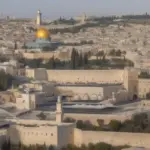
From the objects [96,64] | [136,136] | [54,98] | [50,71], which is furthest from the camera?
[96,64]

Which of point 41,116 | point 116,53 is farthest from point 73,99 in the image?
point 116,53

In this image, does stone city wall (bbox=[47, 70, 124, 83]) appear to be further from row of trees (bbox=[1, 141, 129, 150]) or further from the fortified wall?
row of trees (bbox=[1, 141, 129, 150])

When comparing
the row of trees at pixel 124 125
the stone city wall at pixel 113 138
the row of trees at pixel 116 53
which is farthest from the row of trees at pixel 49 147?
the row of trees at pixel 116 53

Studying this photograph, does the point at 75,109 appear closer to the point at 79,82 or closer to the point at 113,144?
the point at 113,144

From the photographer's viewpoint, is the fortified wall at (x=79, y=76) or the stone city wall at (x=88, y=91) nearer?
the stone city wall at (x=88, y=91)

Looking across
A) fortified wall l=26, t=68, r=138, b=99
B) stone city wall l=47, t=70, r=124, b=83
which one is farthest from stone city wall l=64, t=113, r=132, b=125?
stone city wall l=47, t=70, r=124, b=83

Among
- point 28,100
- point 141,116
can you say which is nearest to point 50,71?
point 28,100

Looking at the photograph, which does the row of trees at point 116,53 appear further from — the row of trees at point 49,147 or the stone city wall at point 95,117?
the row of trees at point 49,147
